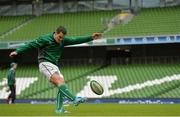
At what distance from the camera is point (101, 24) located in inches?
1797

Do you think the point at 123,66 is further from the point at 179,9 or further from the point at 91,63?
the point at 179,9

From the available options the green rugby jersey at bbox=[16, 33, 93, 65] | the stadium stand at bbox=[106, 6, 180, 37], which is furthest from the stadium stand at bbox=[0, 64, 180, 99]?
the green rugby jersey at bbox=[16, 33, 93, 65]

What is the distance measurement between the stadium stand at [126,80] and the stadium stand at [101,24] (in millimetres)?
2873

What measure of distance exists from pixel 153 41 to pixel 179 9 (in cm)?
694

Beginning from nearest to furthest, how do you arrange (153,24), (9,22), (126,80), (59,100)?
(59,100) → (126,80) → (153,24) → (9,22)

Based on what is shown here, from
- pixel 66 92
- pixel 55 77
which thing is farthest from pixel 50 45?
pixel 66 92

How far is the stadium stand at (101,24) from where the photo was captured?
139ft

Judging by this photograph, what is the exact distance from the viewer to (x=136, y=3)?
48.3m

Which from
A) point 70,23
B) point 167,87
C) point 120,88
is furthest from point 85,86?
A: point 70,23

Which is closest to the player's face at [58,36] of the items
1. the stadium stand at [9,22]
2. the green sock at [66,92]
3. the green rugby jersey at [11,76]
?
the green sock at [66,92]

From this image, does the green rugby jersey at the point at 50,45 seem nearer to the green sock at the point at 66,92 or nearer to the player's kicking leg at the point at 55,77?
the player's kicking leg at the point at 55,77

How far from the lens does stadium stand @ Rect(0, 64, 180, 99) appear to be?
122 feet

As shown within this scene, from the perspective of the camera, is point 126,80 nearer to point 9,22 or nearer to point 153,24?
point 153,24

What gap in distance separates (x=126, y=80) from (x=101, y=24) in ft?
25.7
